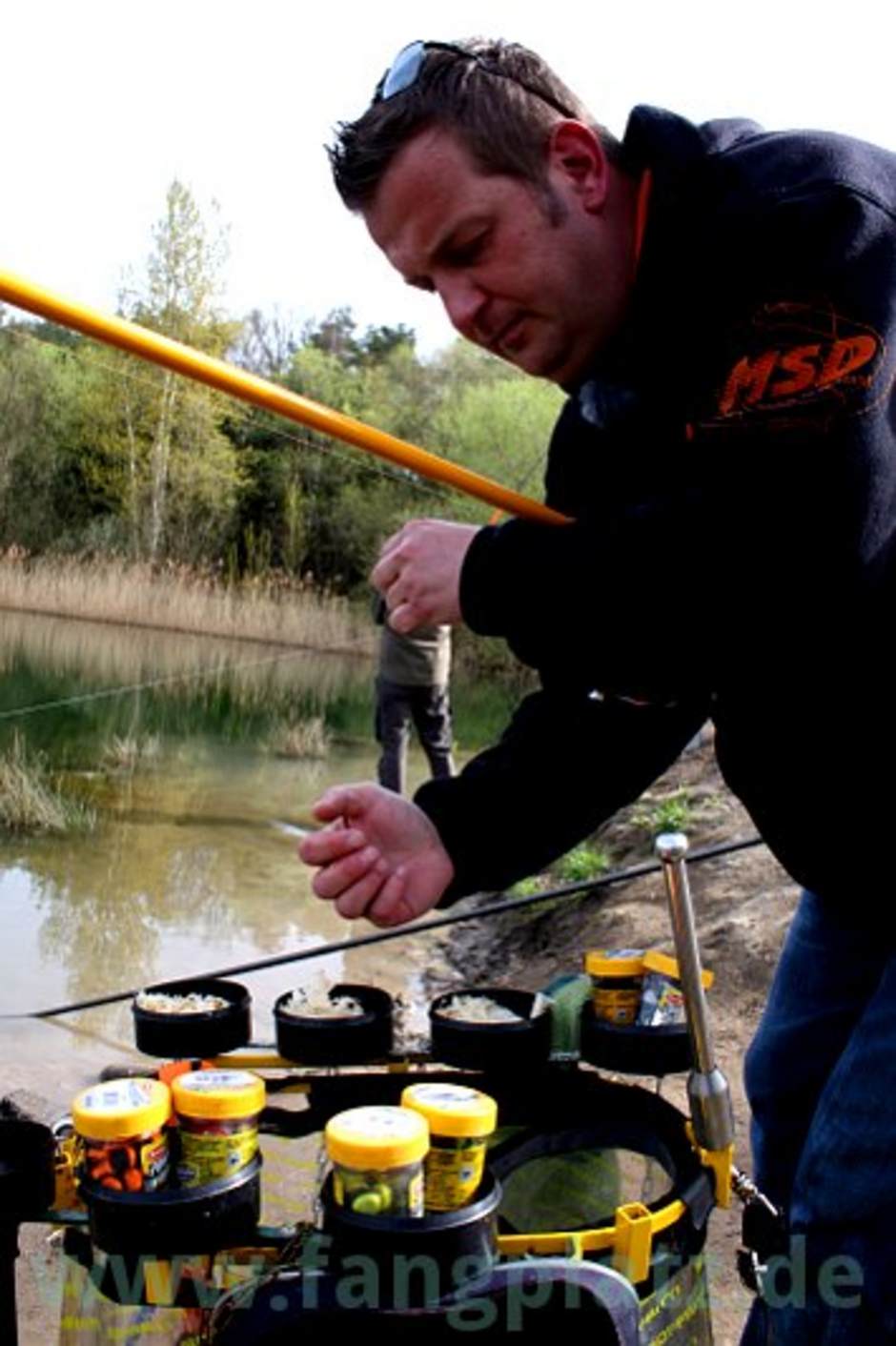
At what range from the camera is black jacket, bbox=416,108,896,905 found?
3.77ft

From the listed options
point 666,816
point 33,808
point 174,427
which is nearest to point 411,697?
point 666,816

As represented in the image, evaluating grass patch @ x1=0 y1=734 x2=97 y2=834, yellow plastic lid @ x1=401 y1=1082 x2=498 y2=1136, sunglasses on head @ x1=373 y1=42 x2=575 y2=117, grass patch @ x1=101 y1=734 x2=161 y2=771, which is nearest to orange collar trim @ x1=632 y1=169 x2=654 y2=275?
sunglasses on head @ x1=373 y1=42 x2=575 y2=117

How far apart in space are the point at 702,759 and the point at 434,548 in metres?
7.74

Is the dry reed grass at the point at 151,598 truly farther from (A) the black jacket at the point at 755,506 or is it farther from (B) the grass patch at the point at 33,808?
(A) the black jacket at the point at 755,506

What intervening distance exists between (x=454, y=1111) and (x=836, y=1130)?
39 cm

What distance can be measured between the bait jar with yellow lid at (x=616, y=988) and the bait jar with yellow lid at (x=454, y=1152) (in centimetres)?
48

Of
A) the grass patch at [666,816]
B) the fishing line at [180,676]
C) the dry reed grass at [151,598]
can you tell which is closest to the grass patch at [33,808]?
the fishing line at [180,676]

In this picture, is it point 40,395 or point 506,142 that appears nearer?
point 506,142

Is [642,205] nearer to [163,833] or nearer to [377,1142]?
[377,1142]

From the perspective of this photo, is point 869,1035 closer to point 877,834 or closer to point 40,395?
point 877,834

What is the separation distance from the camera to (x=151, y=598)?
36.9ft

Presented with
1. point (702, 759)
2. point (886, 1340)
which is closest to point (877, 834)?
point (886, 1340)

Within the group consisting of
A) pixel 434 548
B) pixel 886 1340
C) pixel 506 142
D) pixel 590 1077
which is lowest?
pixel 886 1340

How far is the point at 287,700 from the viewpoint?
40.1ft
